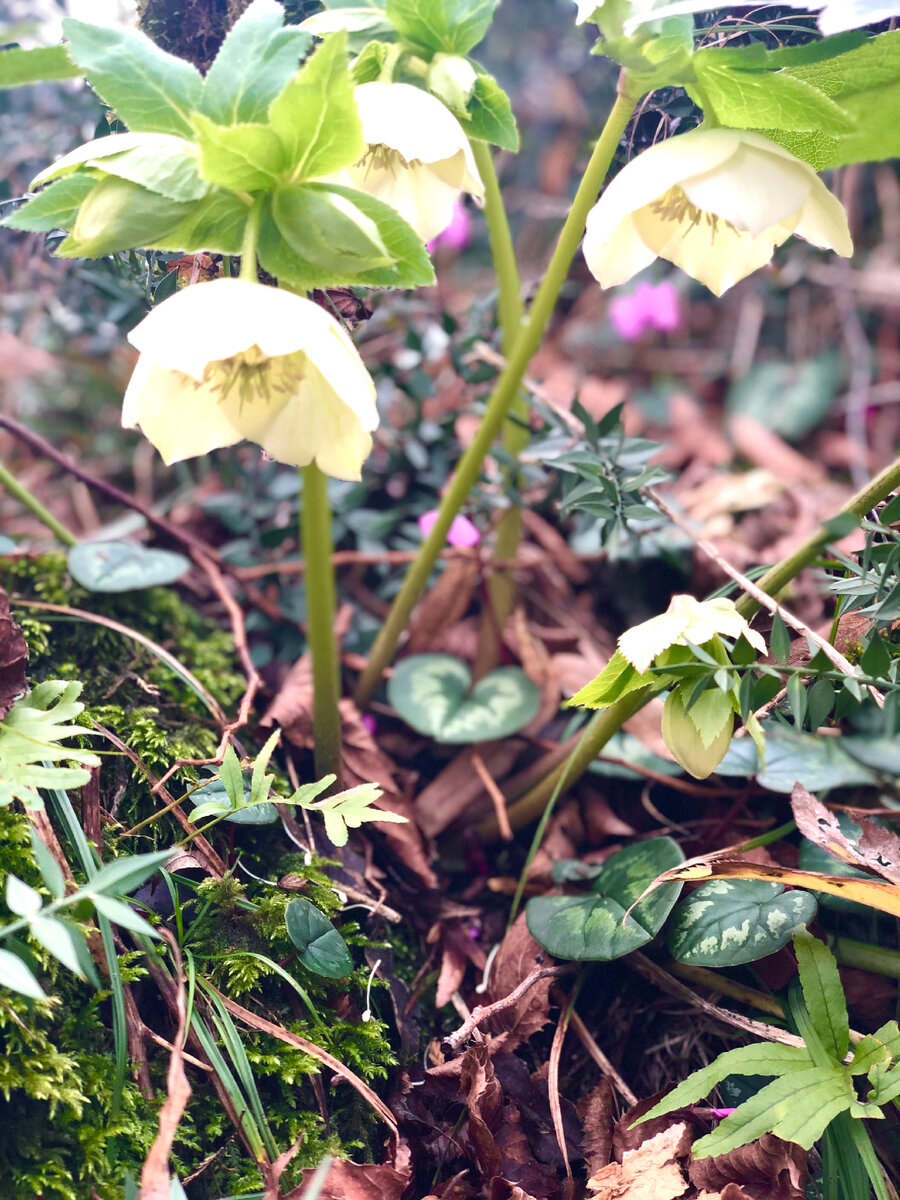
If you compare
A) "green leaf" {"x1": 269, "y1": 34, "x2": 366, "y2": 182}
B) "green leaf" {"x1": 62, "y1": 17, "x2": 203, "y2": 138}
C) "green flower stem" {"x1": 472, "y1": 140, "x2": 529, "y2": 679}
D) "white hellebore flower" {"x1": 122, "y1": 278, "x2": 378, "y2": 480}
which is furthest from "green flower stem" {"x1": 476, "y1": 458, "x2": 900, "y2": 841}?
"green leaf" {"x1": 62, "y1": 17, "x2": 203, "y2": 138}

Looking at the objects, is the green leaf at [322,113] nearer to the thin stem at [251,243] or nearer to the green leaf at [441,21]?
the thin stem at [251,243]

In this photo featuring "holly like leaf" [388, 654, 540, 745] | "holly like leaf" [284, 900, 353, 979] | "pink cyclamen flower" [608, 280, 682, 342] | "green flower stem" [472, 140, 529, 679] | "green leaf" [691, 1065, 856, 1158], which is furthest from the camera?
"pink cyclamen flower" [608, 280, 682, 342]

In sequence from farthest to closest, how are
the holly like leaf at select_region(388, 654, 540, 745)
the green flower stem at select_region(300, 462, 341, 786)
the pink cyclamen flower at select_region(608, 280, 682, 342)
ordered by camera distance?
the pink cyclamen flower at select_region(608, 280, 682, 342), the holly like leaf at select_region(388, 654, 540, 745), the green flower stem at select_region(300, 462, 341, 786)

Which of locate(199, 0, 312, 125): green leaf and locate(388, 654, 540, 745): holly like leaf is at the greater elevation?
locate(199, 0, 312, 125): green leaf

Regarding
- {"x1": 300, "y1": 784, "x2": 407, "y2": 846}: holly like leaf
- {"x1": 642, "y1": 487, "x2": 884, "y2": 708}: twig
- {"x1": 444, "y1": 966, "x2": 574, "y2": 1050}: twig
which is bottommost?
{"x1": 444, "y1": 966, "x2": 574, "y2": 1050}: twig

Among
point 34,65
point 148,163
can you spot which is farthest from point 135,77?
point 34,65

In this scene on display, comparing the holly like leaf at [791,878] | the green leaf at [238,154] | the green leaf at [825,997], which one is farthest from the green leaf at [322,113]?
the green leaf at [825,997]

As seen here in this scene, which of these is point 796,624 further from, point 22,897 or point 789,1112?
point 22,897

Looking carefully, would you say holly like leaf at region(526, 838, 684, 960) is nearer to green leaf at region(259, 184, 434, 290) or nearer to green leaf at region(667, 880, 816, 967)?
green leaf at region(667, 880, 816, 967)
